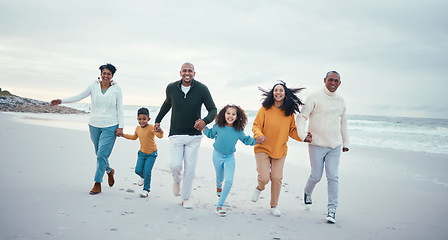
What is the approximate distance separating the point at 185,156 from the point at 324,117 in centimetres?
213

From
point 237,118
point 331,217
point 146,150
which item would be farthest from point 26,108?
point 331,217

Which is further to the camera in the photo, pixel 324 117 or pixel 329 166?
pixel 324 117

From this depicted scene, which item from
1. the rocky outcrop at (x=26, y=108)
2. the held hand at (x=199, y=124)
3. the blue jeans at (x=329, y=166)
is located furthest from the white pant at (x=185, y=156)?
the rocky outcrop at (x=26, y=108)

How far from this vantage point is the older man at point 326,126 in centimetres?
433

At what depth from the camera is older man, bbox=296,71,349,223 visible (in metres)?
4.33

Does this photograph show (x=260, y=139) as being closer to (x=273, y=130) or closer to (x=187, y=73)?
(x=273, y=130)

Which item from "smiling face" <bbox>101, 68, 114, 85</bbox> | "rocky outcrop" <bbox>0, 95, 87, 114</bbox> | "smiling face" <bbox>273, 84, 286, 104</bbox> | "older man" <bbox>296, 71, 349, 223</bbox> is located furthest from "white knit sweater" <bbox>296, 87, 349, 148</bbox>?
"rocky outcrop" <bbox>0, 95, 87, 114</bbox>

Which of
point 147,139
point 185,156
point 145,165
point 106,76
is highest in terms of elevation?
point 106,76

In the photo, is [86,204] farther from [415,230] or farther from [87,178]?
[415,230]

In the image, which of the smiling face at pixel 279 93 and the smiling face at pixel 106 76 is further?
the smiling face at pixel 106 76

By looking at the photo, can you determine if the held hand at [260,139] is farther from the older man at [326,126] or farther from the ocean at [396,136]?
the ocean at [396,136]

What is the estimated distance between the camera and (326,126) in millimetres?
4387

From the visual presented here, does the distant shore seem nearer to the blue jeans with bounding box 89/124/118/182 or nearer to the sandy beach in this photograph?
the sandy beach

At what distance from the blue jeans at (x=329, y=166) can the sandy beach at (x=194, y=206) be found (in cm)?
37
